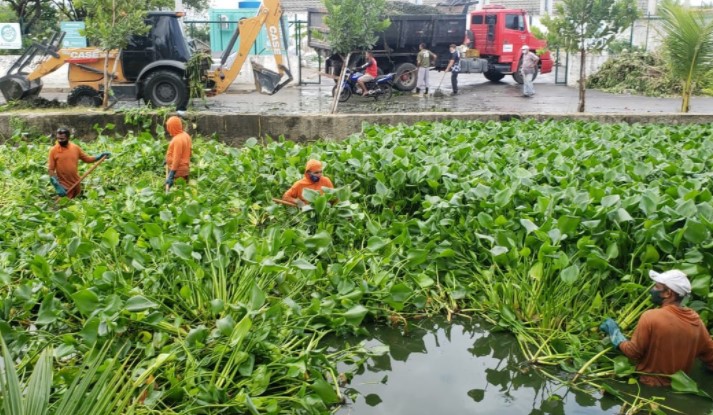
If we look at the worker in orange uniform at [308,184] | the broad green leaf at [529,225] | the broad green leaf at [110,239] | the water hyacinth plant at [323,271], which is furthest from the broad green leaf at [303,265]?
the worker in orange uniform at [308,184]

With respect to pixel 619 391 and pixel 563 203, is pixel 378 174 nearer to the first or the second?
pixel 563 203

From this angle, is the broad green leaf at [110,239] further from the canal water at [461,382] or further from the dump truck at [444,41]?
the dump truck at [444,41]

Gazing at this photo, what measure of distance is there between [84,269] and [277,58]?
1210cm

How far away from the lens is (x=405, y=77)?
64.0 feet

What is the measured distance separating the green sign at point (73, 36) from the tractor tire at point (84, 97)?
9.03ft

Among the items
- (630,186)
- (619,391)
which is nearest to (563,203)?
(630,186)

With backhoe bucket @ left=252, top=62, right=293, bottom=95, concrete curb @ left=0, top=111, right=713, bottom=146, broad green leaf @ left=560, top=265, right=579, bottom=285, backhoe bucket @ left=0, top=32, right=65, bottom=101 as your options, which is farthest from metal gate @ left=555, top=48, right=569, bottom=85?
broad green leaf @ left=560, top=265, right=579, bottom=285

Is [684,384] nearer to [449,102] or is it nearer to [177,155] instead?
[177,155]

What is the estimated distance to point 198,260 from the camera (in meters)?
4.94

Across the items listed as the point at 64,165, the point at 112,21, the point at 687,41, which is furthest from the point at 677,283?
the point at 112,21

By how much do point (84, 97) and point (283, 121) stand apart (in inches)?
207

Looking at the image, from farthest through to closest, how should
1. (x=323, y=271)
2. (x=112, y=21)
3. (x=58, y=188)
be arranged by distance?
(x=112, y=21) < (x=58, y=188) < (x=323, y=271)

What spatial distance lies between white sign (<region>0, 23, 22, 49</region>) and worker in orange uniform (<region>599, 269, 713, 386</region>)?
63.9 feet

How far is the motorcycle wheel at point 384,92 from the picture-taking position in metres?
17.9
